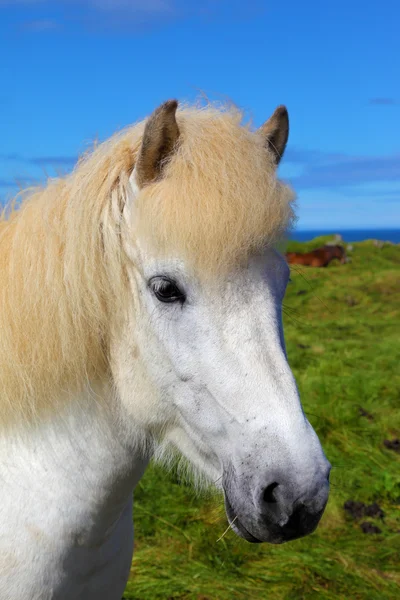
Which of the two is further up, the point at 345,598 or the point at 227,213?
the point at 227,213

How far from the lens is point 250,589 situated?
11.2 feet

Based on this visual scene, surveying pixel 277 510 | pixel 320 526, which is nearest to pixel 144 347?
pixel 277 510

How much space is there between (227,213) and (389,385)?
17.4ft

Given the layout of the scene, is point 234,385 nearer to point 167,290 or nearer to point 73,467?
point 167,290

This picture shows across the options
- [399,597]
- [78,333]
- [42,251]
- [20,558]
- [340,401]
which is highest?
[42,251]

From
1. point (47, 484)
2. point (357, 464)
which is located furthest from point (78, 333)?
point (357, 464)

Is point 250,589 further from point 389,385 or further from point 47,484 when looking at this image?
point 389,385

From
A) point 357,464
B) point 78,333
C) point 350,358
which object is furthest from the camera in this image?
point 350,358

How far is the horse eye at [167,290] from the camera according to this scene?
1.71 metres

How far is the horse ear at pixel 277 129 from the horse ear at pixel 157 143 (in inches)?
15.5

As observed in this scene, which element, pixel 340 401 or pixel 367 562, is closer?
pixel 367 562

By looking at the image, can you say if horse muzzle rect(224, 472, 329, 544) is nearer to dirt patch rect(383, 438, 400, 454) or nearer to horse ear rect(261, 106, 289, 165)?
horse ear rect(261, 106, 289, 165)

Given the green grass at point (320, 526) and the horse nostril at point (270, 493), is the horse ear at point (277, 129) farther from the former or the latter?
the horse nostril at point (270, 493)

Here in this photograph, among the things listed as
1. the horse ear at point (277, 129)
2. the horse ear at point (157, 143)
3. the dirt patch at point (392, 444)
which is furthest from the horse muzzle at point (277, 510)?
the dirt patch at point (392, 444)
